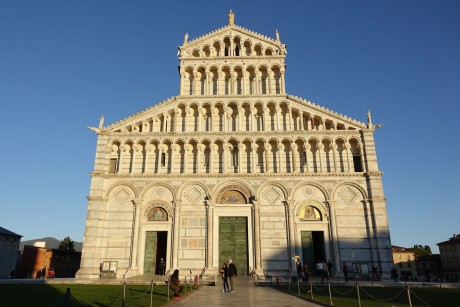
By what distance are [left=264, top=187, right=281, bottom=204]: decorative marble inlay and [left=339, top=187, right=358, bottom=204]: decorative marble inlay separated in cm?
494

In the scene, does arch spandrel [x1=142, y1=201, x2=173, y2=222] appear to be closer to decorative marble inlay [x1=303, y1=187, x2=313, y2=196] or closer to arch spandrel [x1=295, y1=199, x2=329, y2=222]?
arch spandrel [x1=295, y1=199, x2=329, y2=222]

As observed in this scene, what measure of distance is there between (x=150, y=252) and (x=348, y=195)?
16.0 meters

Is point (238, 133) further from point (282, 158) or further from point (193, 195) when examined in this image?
point (193, 195)

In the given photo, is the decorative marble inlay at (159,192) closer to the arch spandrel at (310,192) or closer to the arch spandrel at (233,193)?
the arch spandrel at (233,193)

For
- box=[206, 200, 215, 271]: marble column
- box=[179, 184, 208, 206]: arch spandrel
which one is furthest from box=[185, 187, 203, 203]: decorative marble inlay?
box=[206, 200, 215, 271]: marble column

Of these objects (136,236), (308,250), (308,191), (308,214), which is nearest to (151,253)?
(136,236)

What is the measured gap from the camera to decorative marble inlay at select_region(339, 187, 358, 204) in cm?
2611

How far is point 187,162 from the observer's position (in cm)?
2756

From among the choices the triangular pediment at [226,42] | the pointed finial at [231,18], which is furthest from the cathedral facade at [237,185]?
the pointed finial at [231,18]

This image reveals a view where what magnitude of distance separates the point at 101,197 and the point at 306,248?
53.4 ft

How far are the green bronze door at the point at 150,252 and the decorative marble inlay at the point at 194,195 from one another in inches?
149

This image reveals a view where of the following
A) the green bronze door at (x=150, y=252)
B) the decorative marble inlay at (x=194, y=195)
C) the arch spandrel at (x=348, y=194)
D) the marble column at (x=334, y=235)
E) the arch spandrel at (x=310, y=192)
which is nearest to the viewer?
the marble column at (x=334, y=235)

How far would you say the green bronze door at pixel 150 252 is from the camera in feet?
83.3

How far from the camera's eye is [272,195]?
1037 inches
